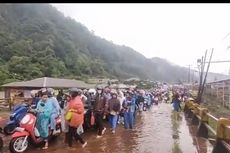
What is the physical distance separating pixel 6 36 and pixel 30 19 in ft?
53.2

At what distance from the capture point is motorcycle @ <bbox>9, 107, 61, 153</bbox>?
838cm

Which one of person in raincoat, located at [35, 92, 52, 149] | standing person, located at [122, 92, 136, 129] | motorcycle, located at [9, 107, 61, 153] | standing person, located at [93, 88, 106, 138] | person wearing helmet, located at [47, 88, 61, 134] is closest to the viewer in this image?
motorcycle, located at [9, 107, 61, 153]

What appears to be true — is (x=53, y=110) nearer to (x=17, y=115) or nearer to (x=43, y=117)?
(x=43, y=117)

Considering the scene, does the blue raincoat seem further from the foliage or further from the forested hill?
the forested hill

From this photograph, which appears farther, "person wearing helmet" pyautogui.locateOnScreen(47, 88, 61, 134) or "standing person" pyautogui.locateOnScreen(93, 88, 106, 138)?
"standing person" pyautogui.locateOnScreen(93, 88, 106, 138)

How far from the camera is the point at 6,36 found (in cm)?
6284

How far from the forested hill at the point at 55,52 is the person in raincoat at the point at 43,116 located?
31.1 meters

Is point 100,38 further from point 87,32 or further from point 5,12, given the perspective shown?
point 5,12

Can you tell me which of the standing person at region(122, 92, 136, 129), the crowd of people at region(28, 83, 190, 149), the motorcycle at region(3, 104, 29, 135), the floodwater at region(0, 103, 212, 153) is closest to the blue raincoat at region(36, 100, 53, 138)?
the crowd of people at region(28, 83, 190, 149)

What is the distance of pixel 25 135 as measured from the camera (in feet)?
28.0

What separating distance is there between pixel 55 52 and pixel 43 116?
60615 mm

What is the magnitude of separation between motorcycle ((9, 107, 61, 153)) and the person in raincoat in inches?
6.1

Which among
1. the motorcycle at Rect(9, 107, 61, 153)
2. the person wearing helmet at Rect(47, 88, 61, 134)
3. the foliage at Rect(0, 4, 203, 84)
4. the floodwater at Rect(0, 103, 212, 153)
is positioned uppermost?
the foliage at Rect(0, 4, 203, 84)

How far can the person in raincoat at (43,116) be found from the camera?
9.09 meters
